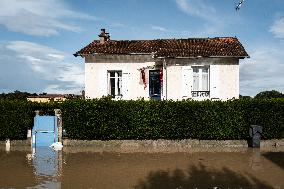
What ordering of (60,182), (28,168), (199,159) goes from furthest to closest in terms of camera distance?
(199,159), (28,168), (60,182)

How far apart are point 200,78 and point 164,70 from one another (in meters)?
2.49

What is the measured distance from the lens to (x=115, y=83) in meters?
26.1

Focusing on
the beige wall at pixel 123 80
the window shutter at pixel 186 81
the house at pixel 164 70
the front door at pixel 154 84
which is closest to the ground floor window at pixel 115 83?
the house at pixel 164 70

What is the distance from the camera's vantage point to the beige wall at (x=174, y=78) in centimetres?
2466

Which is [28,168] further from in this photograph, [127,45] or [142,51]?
[127,45]

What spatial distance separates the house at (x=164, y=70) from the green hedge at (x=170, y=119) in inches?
179

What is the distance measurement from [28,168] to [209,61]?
15019 millimetres

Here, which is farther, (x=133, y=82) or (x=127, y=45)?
(x=127, y=45)

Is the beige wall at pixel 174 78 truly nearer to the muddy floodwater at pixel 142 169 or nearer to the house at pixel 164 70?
the house at pixel 164 70

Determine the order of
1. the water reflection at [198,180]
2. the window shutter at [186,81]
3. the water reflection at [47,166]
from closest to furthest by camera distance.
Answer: the water reflection at [198,180] → the water reflection at [47,166] → the window shutter at [186,81]

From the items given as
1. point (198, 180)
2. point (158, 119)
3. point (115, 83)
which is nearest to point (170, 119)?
point (158, 119)

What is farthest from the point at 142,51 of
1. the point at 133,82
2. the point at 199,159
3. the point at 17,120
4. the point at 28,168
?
the point at 28,168

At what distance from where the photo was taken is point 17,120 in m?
20.6

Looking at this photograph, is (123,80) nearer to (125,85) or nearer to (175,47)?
(125,85)
